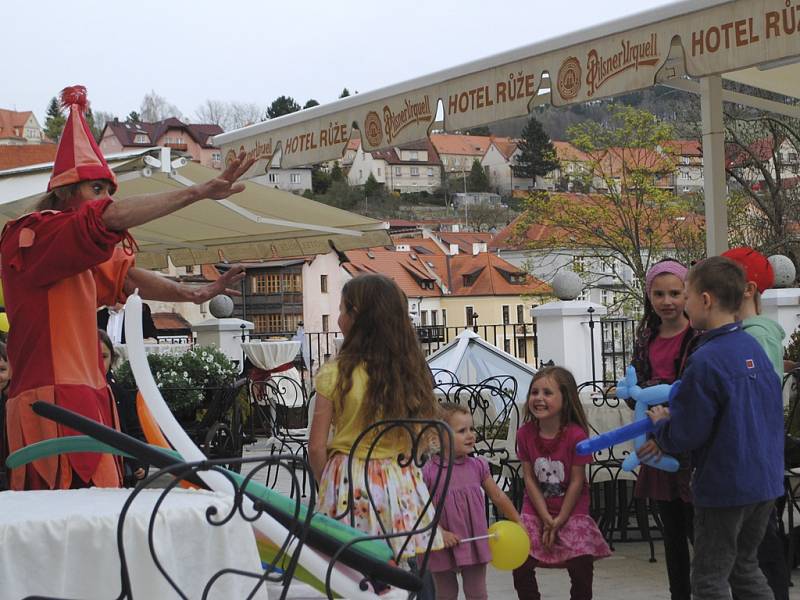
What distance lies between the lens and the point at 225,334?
13.8 metres

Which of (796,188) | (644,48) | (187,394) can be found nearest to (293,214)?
(187,394)

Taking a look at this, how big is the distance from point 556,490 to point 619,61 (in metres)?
2.28

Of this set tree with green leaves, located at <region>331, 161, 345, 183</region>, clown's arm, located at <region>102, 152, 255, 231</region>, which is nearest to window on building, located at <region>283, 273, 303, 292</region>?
tree with green leaves, located at <region>331, 161, 345, 183</region>

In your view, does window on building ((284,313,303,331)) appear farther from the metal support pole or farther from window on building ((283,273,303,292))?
the metal support pole

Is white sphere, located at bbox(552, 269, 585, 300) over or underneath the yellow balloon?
over

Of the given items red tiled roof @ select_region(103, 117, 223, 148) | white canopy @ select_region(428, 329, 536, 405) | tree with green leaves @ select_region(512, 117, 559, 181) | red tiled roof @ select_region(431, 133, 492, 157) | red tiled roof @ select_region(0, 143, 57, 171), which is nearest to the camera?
white canopy @ select_region(428, 329, 536, 405)

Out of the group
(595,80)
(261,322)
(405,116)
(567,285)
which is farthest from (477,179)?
(595,80)

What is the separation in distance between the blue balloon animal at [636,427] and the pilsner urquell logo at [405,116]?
122 inches

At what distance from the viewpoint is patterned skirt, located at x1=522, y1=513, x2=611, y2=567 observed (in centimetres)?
446

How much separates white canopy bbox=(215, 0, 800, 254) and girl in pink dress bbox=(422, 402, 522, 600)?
2099 mm

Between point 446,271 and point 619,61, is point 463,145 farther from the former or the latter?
point 619,61

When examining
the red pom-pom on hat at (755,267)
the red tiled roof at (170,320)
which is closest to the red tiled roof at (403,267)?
the red tiled roof at (170,320)

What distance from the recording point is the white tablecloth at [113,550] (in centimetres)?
210

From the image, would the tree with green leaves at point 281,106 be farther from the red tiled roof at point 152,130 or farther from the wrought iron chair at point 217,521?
the wrought iron chair at point 217,521
